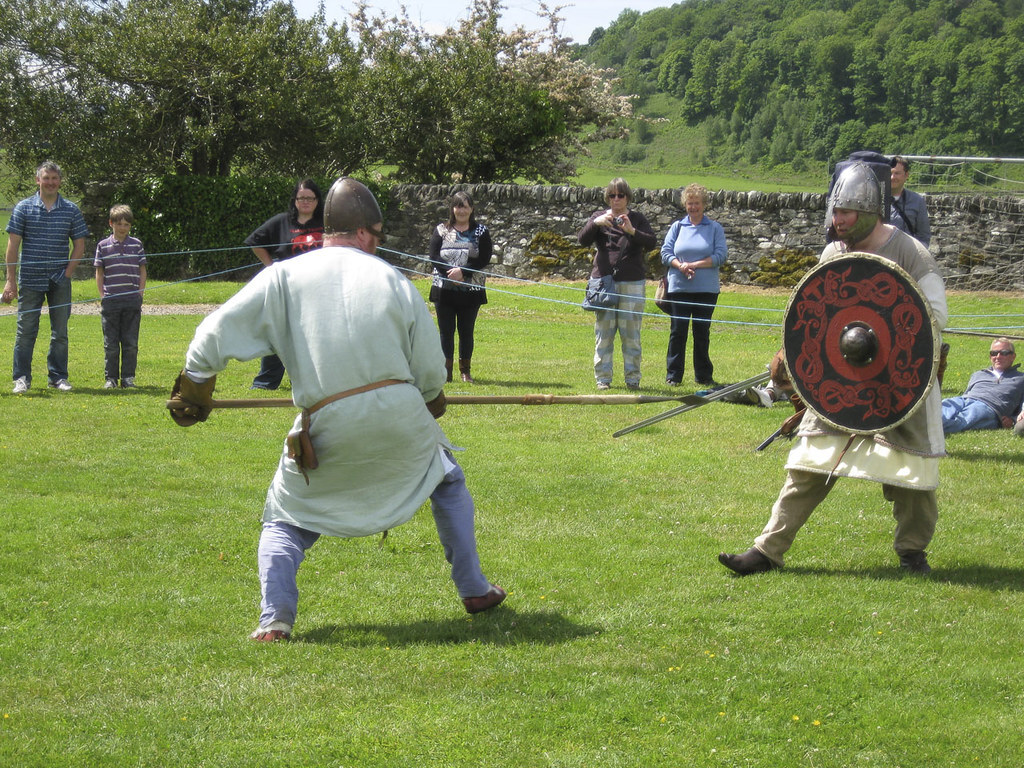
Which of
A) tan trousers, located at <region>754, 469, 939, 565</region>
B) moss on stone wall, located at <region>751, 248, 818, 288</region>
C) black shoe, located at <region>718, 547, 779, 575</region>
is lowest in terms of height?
black shoe, located at <region>718, 547, 779, 575</region>

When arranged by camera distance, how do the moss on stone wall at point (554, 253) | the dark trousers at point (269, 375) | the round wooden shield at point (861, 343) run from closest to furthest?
the round wooden shield at point (861, 343), the dark trousers at point (269, 375), the moss on stone wall at point (554, 253)

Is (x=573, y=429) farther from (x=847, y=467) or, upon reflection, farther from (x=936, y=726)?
(x=936, y=726)

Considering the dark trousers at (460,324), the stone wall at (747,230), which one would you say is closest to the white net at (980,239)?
the stone wall at (747,230)

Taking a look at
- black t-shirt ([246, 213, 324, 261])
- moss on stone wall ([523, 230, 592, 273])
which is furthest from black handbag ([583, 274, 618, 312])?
moss on stone wall ([523, 230, 592, 273])

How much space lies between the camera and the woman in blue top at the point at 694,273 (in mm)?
11500

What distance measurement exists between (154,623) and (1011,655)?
11.8ft

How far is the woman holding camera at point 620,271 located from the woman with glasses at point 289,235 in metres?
2.58

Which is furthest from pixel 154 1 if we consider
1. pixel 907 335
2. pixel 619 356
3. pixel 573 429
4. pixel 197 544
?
pixel 907 335

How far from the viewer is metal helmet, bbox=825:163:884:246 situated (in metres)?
5.40

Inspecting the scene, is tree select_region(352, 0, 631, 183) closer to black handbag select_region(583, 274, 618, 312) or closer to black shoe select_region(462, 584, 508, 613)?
black handbag select_region(583, 274, 618, 312)

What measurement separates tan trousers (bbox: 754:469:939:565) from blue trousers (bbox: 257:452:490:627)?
60.4 inches

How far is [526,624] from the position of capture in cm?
503

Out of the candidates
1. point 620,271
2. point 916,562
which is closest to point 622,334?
point 620,271

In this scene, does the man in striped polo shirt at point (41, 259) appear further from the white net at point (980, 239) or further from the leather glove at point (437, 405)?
the white net at point (980, 239)
